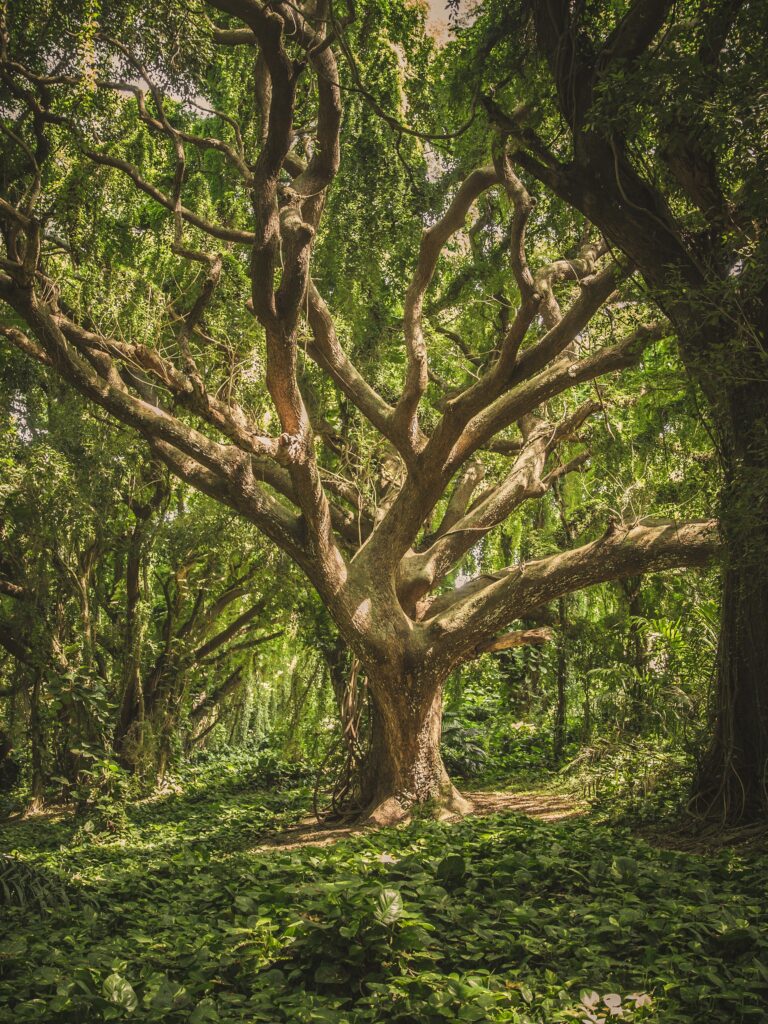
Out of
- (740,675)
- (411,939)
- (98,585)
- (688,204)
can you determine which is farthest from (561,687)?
(411,939)

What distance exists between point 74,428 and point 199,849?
4630mm

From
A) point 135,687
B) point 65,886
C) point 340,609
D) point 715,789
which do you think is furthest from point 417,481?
point 135,687

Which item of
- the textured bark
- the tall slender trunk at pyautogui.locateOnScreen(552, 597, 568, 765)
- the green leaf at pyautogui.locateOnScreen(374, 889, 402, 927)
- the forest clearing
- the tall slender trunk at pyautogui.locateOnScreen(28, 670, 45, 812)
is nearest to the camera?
the green leaf at pyautogui.locateOnScreen(374, 889, 402, 927)

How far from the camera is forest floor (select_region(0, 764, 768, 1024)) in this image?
240cm

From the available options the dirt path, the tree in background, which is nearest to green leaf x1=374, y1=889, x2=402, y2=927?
the dirt path

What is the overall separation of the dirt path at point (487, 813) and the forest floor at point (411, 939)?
1.96m

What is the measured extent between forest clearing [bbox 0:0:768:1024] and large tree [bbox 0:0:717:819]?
41 millimetres

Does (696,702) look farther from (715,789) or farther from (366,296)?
(366,296)

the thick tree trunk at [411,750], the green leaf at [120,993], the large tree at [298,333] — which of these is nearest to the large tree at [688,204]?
the large tree at [298,333]

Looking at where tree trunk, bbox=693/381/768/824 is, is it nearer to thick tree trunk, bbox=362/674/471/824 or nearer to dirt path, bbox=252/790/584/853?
dirt path, bbox=252/790/584/853

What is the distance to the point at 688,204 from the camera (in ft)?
15.7

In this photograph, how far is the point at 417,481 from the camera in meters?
7.20

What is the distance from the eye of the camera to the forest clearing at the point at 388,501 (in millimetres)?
3051

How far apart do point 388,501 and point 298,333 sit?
2.26 metres
